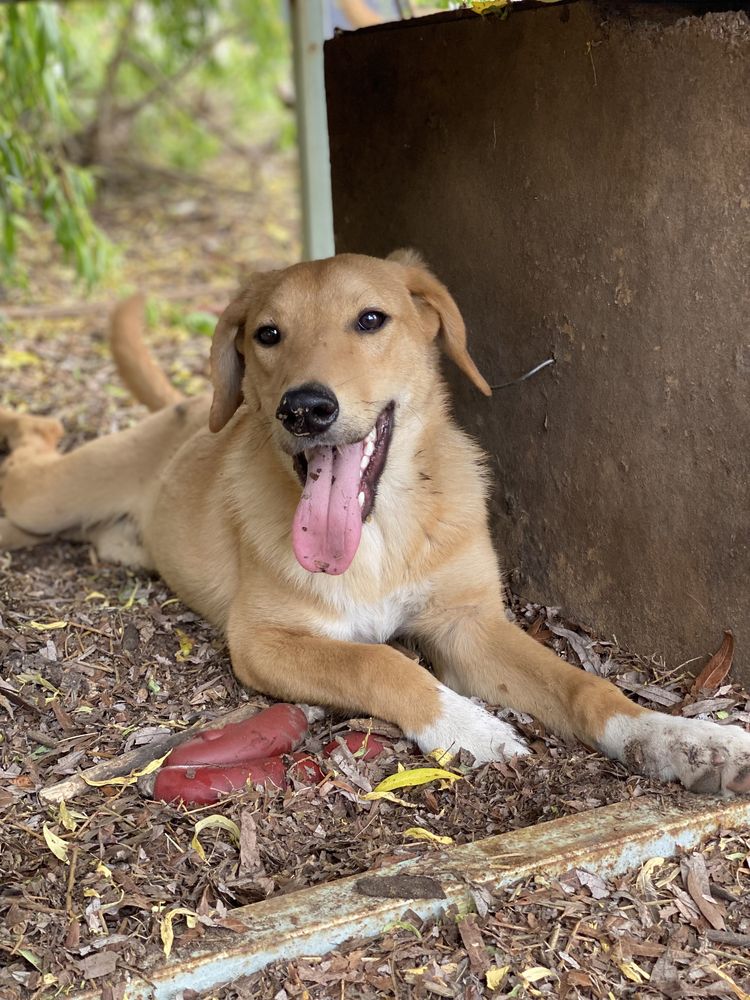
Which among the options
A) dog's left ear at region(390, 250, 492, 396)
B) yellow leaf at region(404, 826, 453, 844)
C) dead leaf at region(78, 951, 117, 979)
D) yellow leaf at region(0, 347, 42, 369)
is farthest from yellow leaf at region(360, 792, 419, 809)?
yellow leaf at region(0, 347, 42, 369)

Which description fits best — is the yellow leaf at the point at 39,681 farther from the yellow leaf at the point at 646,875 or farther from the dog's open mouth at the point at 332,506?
the yellow leaf at the point at 646,875

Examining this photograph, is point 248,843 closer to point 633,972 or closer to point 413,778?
point 413,778

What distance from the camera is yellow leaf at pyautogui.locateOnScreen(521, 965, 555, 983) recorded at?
8.07ft

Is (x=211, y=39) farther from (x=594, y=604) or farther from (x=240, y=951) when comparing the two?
(x=240, y=951)

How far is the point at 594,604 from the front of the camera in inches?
155

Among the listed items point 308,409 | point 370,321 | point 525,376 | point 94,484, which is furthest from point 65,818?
point 94,484

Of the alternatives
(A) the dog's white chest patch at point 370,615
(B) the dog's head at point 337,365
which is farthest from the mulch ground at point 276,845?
(B) the dog's head at point 337,365

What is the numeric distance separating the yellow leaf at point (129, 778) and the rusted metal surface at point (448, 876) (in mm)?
798

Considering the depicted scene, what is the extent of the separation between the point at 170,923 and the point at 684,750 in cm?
145

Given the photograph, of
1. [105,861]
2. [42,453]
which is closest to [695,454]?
[105,861]

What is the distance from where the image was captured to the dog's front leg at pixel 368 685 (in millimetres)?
3367

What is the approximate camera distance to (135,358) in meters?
5.75

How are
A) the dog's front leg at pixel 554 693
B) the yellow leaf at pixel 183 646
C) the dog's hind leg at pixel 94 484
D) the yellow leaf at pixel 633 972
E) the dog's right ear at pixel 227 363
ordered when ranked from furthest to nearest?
the dog's hind leg at pixel 94 484 → the yellow leaf at pixel 183 646 → the dog's right ear at pixel 227 363 → the dog's front leg at pixel 554 693 → the yellow leaf at pixel 633 972

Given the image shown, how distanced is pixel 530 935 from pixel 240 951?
66 centimetres
